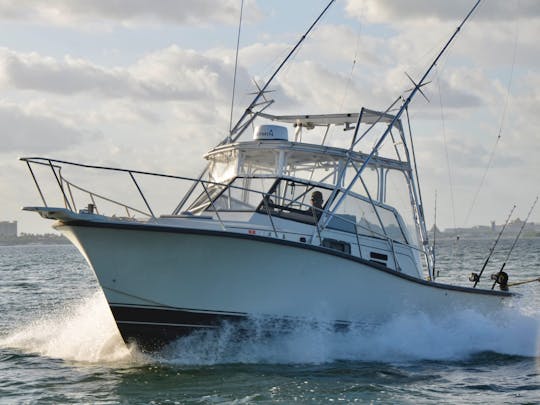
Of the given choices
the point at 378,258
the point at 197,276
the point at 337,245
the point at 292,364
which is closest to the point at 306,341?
the point at 292,364

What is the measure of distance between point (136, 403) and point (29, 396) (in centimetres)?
143

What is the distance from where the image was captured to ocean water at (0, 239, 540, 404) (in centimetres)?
934

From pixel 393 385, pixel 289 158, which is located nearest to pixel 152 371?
pixel 393 385

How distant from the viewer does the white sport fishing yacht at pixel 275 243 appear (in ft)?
34.3

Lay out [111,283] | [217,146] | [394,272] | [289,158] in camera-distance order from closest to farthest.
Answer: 1. [111,283]
2. [394,272]
3. [289,158]
4. [217,146]

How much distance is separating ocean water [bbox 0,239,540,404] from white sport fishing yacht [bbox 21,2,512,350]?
331 mm

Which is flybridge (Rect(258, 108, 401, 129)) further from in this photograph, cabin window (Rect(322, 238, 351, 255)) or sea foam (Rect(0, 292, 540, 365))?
sea foam (Rect(0, 292, 540, 365))

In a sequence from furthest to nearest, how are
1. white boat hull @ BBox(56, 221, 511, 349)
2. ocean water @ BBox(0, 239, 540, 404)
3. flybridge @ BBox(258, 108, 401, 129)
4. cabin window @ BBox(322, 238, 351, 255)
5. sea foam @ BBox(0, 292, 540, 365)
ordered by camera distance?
1. flybridge @ BBox(258, 108, 401, 129)
2. cabin window @ BBox(322, 238, 351, 255)
3. sea foam @ BBox(0, 292, 540, 365)
4. white boat hull @ BBox(56, 221, 511, 349)
5. ocean water @ BBox(0, 239, 540, 404)

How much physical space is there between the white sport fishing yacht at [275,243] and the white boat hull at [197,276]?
0.05 feet

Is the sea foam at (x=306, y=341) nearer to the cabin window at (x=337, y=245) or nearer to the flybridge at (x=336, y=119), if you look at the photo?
the cabin window at (x=337, y=245)

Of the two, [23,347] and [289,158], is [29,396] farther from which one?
[289,158]

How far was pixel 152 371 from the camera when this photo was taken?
1042 cm

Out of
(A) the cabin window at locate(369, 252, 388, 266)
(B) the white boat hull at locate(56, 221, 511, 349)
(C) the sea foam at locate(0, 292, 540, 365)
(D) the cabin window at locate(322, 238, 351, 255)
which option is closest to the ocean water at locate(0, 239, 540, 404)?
(C) the sea foam at locate(0, 292, 540, 365)

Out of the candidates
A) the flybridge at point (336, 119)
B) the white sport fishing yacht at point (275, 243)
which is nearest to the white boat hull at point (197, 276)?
the white sport fishing yacht at point (275, 243)
